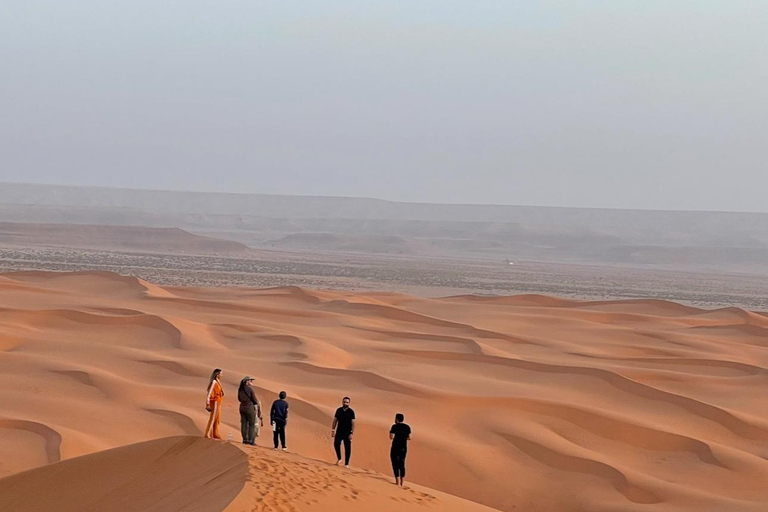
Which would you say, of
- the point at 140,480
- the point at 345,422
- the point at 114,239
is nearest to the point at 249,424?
the point at 345,422

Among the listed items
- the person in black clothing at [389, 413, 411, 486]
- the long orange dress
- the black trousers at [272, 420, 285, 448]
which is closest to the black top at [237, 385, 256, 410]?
the long orange dress

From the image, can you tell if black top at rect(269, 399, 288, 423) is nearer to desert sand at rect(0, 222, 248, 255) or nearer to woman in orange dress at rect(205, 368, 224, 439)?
woman in orange dress at rect(205, 368, 224, 439)

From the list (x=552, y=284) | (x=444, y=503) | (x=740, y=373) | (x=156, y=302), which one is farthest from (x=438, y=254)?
(x=444, y=503)

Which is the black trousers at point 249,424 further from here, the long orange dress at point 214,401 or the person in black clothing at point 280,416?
the person in black clothing at point 280,416

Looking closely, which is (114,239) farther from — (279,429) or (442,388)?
(279,429)

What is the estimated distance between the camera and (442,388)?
21.9 metres

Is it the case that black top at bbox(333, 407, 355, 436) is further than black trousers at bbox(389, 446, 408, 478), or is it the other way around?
black top at bbox(333, 407, 355, 436)

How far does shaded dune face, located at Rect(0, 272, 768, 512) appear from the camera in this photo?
16156 millimetres

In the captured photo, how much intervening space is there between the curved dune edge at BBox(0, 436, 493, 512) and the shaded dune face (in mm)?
2859

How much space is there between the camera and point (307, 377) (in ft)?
74.8

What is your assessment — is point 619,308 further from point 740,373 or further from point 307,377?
point 307,377

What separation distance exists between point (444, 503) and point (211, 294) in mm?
30632

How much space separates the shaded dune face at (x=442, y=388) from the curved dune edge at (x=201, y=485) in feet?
9.38

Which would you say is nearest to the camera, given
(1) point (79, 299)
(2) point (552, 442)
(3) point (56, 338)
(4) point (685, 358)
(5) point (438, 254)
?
(2) point (552, 442)
